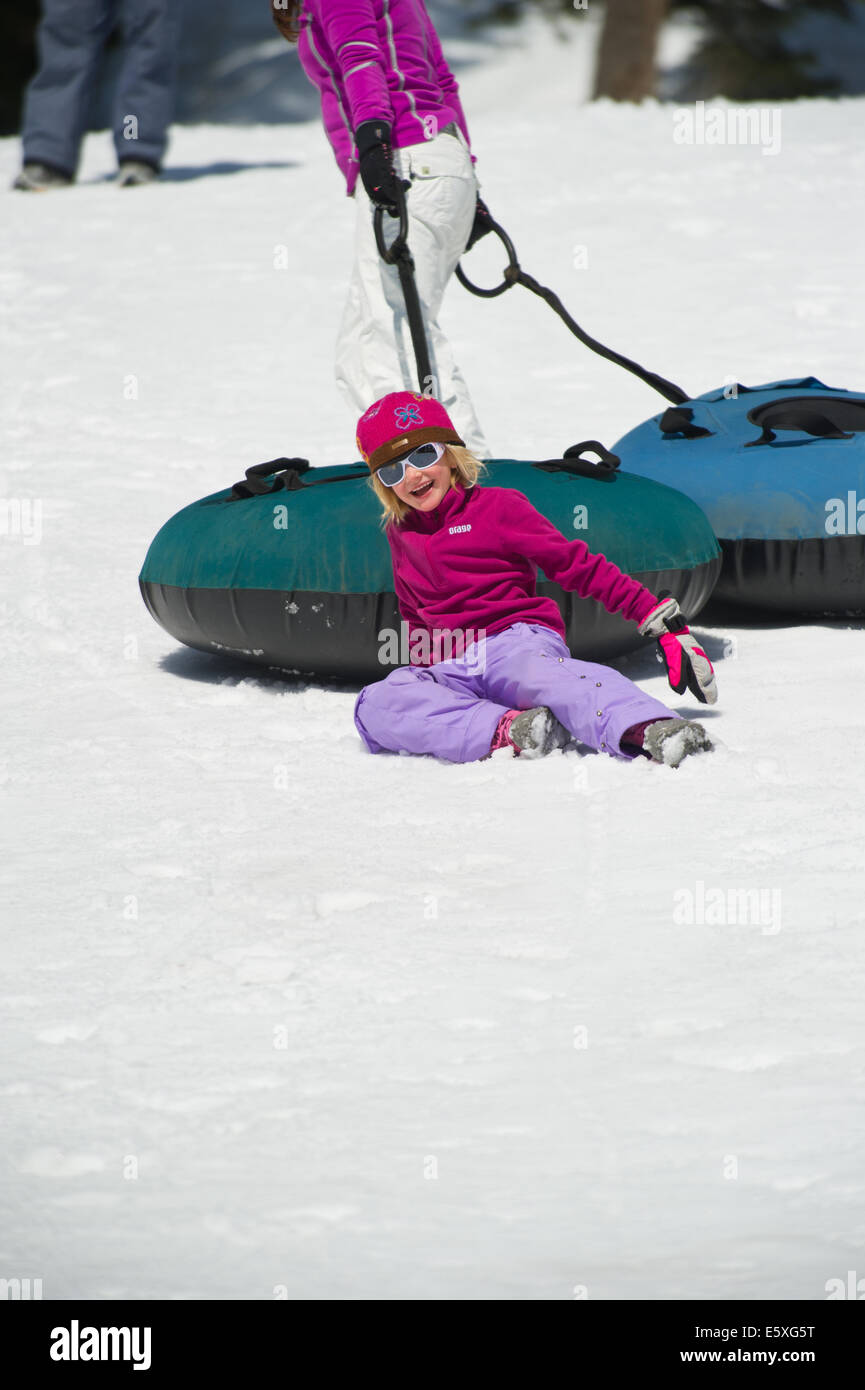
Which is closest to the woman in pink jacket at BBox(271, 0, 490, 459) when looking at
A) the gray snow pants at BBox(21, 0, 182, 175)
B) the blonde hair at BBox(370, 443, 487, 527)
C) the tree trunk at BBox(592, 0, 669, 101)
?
the blonde hair at BBox(370, 443, 487, 527)

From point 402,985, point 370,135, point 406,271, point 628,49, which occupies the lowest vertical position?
point 402,985

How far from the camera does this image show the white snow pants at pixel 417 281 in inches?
195

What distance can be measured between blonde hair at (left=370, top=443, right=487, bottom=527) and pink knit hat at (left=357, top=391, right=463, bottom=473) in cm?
3

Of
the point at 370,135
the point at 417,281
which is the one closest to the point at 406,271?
the point at 417,281

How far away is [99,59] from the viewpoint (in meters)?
9.46

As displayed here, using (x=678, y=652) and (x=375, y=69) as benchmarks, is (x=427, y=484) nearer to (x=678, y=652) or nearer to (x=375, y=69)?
(x=678, y=652)

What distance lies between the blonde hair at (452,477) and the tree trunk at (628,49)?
13.8m

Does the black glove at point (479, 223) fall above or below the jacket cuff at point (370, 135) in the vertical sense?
below

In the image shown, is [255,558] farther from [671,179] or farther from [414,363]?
[671,179]

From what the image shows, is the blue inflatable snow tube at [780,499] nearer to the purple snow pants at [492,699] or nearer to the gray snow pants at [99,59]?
the purple snow pants at [492,699]

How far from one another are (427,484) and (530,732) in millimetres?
644

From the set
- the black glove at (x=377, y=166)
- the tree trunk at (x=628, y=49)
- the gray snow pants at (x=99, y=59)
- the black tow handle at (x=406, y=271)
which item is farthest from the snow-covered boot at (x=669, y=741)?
the tree trunk at (x=628, y=49)

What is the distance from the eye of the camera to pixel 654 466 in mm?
4672

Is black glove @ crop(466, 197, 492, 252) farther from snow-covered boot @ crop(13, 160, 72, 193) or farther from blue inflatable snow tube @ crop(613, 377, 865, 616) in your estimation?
snow-covered boot @ crop(13, 160, 72, 193)
